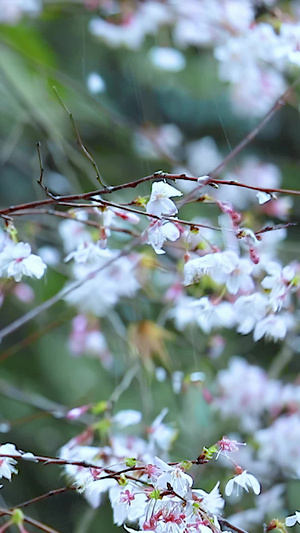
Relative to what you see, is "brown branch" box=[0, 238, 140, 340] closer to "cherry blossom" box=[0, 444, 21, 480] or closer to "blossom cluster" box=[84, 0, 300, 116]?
"cherry blossom" box=[0, 444, 21, 480]

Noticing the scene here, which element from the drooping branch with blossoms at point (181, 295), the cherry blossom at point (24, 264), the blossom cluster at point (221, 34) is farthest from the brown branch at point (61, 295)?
the blossom cluster at point (221, 34)

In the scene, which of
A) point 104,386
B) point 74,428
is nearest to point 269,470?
point 74,428

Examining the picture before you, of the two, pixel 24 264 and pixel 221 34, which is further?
pixel 221 34

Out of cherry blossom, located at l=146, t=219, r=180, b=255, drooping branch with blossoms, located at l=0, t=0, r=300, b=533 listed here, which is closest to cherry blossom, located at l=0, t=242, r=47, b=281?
drooping branch with blossoms, located at l=0, t=0, r=300, b=533

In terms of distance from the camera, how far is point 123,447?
1.00 meters

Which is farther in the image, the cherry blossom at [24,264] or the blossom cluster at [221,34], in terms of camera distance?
the blossom cluster at [221,34]

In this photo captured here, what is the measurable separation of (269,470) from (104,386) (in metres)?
0.65

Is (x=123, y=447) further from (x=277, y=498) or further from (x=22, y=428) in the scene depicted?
(x=22, y=428)

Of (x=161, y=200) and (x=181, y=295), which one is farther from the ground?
(x=181, y=295)

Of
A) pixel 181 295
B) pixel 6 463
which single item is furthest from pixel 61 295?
pixel 6 463

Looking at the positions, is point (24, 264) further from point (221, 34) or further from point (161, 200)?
point (221, 34)

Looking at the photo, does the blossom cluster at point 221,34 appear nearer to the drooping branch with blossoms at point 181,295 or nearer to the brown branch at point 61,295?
the drooping branch with blossoms at point 181,295

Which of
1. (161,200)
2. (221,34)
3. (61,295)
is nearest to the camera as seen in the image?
(161,200)

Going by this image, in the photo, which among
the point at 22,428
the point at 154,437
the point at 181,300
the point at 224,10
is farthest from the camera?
the point at 22,428
